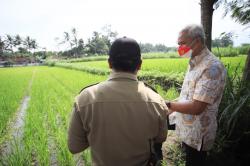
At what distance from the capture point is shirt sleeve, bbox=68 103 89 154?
121cm

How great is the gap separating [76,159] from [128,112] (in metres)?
2.26

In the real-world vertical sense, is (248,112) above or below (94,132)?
below

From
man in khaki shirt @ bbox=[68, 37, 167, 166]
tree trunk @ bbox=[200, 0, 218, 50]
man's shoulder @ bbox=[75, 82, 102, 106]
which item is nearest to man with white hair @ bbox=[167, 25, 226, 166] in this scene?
man in khaki shirt @ bbox=[68, 37, 167, 166]

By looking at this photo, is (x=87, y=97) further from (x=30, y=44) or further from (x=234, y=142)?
(x=30, y=44)

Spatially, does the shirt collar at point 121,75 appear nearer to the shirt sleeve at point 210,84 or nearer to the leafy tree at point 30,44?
the shirt sleeve at point 210,84

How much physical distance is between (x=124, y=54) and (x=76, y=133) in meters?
0.50

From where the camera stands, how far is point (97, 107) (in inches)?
46.2

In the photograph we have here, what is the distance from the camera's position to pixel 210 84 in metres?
1.67

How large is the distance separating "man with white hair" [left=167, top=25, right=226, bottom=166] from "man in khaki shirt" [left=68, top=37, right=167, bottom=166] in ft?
1.61

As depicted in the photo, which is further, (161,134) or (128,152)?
(161,134)

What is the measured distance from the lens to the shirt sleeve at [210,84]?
1660 mm

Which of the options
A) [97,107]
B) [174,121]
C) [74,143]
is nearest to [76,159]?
[174,121]

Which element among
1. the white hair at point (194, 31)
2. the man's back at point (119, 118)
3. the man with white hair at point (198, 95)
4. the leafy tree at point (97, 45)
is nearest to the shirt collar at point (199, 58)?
the man with white hair at point (198, 95)

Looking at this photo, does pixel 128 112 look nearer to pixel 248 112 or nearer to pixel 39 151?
pixel 248 112
